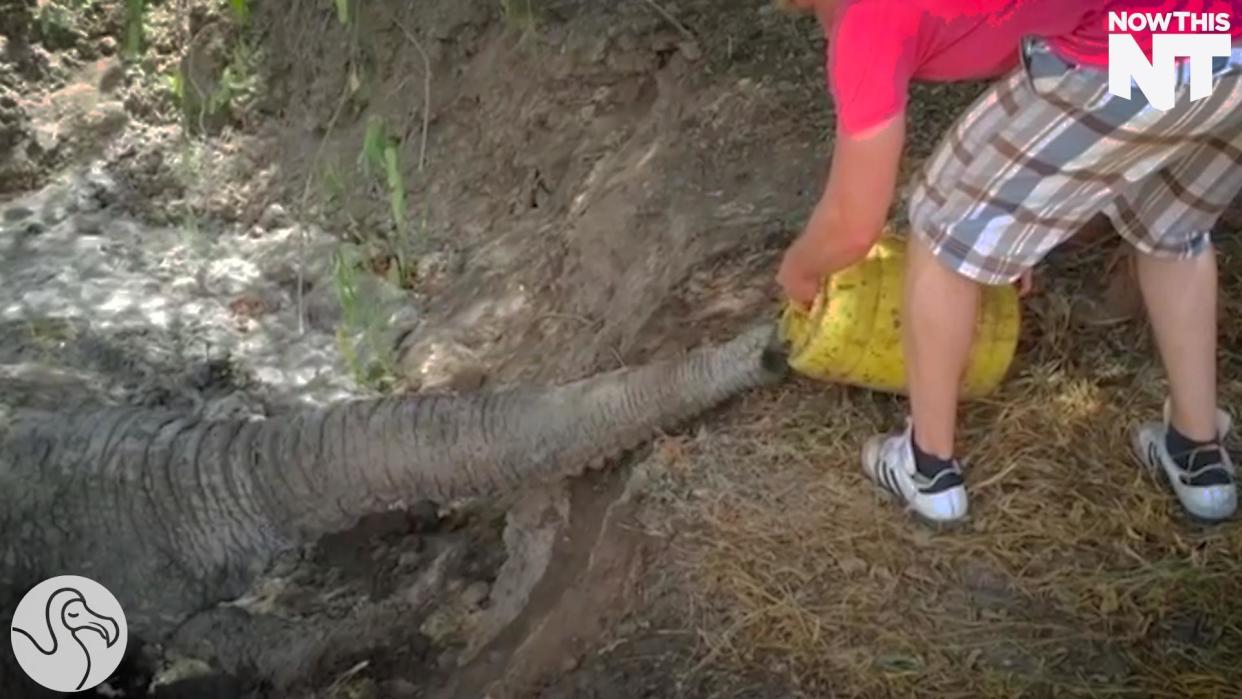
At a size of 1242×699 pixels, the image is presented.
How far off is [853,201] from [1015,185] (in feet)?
0.96

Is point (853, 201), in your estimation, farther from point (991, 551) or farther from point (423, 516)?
point (423, 516)

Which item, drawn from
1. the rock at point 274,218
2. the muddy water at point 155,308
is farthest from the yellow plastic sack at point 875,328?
the rock at point 274,218

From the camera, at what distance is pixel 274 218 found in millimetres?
4629

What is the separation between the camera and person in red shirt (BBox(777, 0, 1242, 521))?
2.17 meters

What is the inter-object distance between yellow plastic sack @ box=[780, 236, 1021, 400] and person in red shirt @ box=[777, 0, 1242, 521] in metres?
0.08

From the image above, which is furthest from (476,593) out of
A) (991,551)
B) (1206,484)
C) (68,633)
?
(1206,484)

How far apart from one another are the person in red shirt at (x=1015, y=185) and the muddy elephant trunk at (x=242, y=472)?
70cm

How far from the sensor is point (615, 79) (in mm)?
4137

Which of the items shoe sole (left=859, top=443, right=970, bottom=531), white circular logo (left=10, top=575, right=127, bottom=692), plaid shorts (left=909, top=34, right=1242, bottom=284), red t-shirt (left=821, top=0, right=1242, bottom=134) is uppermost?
red t-shirt (left=821, top=0, right=1242, bottom=134)

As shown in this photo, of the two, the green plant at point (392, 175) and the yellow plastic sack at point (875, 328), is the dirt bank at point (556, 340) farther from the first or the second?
the yellow plastic sack at point (875, 328)

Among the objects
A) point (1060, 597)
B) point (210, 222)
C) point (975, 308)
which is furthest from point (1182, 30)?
point (210, 222)

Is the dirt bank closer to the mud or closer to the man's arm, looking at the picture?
the mud

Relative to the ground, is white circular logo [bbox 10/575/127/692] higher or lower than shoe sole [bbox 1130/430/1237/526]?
lower

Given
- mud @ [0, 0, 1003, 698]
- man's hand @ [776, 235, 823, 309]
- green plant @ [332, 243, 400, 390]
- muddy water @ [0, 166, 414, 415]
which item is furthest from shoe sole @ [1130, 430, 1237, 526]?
muddy water @ [0, 166, 414, 415]
